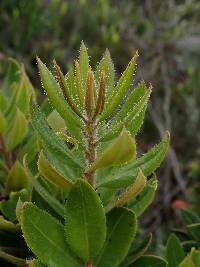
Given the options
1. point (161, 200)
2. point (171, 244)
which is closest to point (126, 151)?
point (171, 244)

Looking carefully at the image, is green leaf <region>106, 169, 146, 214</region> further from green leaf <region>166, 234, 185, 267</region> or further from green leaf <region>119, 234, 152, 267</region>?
green leaf <region>166, 234, 185, 267</region>

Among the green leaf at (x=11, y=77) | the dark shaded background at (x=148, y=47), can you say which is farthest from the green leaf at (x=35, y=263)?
the dark shaded background at (x=148, y=47)

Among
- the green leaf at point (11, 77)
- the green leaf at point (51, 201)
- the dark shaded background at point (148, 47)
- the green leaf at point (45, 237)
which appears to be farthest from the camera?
the dark shaded background at point (148, 47)

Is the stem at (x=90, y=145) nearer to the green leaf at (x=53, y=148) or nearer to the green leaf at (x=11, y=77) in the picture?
the green leaf at (x=53, y=148)

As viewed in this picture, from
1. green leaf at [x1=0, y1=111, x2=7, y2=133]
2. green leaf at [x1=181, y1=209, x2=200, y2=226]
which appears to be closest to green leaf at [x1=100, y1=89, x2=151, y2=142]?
green leaf at [x1=0, y1=111, x2=7, y2=133]

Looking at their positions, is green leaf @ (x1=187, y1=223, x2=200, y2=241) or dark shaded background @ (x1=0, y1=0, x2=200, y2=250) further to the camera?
dark shaded background @ (x1=0, y1=0, x2=200, y2=250)
